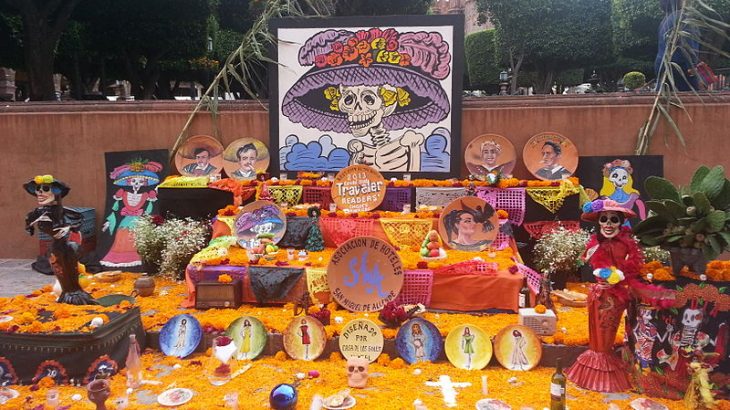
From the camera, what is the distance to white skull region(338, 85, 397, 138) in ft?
33.7

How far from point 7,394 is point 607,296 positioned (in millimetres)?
5798

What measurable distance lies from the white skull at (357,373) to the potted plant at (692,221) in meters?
2.97

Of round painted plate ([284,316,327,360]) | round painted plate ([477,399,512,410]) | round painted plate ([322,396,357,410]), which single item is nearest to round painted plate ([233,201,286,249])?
round painted plate ([284,316,327,360])

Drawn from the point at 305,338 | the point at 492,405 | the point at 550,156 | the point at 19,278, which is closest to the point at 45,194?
the point at 305,338

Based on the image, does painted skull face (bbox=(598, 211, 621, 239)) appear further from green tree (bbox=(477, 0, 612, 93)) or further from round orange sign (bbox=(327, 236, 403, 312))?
green tree (bbox=(477, 0, 612, 93))

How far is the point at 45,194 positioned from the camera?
6625 millimetres

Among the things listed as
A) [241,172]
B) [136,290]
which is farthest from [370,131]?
[136,290]

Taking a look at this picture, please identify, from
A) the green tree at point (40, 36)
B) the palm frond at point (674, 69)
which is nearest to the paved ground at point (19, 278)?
the green tree at point (40, 36)

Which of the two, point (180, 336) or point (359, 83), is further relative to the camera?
point (359, 83)

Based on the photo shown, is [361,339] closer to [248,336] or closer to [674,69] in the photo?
[248,336]

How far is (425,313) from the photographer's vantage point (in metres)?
7.27

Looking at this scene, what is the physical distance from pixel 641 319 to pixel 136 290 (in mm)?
6748

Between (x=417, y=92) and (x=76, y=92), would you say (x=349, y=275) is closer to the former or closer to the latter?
(x=417, y=92)

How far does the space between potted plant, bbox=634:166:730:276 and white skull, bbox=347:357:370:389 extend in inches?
117
